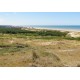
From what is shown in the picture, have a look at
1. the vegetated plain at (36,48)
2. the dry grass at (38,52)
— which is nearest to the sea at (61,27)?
the vegetated plain at (36,48)

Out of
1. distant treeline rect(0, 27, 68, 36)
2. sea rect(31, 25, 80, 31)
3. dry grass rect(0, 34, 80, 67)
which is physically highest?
sea rect(31, 25, 80, 31)

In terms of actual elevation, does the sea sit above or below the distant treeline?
above

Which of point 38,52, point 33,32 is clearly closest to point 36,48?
point 38,52

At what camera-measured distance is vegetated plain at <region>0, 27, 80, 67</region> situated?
4.18 meters

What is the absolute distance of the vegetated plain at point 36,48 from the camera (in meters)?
4.18

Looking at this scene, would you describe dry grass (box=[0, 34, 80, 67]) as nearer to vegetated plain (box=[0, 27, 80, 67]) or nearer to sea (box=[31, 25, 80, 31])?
vegetated plain (box=[0, 27, 80, 67])

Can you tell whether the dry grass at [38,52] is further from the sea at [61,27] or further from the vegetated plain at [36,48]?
the sea at [61,27]

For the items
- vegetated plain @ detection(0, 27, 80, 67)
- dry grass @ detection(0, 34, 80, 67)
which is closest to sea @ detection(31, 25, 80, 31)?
vegetated plain @ detection(0, 27, 80, 67)

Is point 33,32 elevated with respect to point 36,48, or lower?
elevated

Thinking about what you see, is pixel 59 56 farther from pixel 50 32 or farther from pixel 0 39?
pixel 0 39

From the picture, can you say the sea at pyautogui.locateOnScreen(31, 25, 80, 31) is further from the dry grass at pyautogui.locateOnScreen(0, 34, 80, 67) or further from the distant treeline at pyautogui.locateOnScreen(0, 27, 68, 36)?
the dry grass at pyautogui.locateOnScreen(0, 34, 80, 67)

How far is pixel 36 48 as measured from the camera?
4.23 m

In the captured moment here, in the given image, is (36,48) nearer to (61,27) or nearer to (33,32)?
(33,32)
